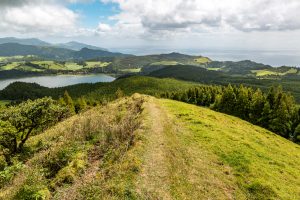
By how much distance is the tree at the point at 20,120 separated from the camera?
28797 mm

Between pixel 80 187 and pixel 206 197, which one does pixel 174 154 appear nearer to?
pixel 206 197

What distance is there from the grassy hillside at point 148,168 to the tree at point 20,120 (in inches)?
129

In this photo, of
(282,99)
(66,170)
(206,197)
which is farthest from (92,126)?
(282,99)

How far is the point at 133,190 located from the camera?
16.1 metres

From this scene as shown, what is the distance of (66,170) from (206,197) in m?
9.89

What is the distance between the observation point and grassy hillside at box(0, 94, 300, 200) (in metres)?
16.2

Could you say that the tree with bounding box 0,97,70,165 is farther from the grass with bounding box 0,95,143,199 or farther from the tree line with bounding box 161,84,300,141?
the tree line with bounding box 161,84,300,141

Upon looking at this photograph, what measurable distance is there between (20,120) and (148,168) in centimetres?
1957

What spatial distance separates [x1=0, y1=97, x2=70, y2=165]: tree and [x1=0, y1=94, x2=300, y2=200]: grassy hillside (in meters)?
3.27

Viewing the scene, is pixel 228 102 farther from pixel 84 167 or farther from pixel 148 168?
pixel 84 167

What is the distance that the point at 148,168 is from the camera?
18938 millimetres

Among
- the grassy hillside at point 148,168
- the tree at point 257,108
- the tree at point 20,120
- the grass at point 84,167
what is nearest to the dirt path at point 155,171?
the grassy hillside at point 148,168

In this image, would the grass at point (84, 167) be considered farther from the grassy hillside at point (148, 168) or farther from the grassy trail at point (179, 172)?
the grassy trail at point (179, 172)

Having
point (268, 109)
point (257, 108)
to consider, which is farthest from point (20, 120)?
point (257, 108)
